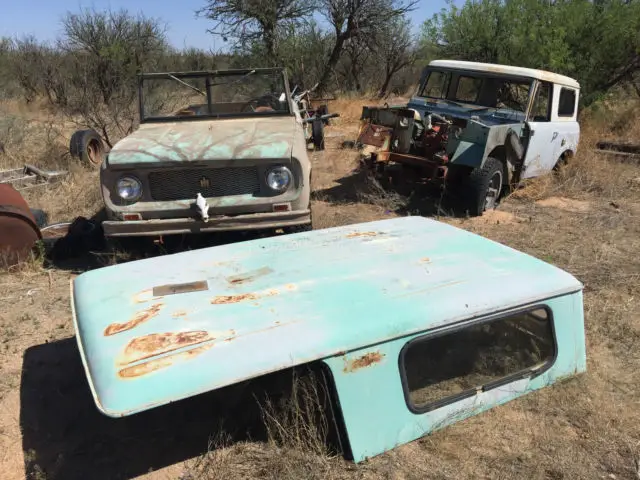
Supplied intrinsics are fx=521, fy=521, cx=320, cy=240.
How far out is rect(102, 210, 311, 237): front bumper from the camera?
4258 mm

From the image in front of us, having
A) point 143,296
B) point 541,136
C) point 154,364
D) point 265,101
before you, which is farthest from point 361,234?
point 541,136

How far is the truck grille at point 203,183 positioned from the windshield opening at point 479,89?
4.10 m

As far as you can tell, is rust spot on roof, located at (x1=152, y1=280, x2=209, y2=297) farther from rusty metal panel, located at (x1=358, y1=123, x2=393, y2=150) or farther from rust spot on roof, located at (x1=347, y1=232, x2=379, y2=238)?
rusty metal panel, located at (x1=358, y1=123, x2=393, y2=150)

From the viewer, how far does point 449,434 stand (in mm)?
2582

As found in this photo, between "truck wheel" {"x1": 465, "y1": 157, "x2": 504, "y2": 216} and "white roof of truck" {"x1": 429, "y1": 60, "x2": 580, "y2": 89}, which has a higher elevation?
"white roof of truck" {"x1": 429, "y1": 60, "x2": 580, "y2": 89}

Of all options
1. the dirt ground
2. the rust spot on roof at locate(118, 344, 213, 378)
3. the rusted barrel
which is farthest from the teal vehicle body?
the rusted barrel

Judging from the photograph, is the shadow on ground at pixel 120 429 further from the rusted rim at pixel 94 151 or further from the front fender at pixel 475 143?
the rusted rim at pixel 94 151

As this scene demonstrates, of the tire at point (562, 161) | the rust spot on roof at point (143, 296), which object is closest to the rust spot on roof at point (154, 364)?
the rust spot on roof at point (143, 296)

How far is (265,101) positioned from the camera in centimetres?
582

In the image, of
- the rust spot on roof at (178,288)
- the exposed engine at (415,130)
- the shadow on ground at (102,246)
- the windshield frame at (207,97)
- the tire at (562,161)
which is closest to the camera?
the rust spot on roof at (178,288)

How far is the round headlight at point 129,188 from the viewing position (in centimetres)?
430

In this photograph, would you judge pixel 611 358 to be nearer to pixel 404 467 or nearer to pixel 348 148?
pixel 404 467

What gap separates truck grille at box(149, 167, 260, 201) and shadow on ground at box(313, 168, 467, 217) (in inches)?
105

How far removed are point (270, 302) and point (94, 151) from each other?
24.6 ft
